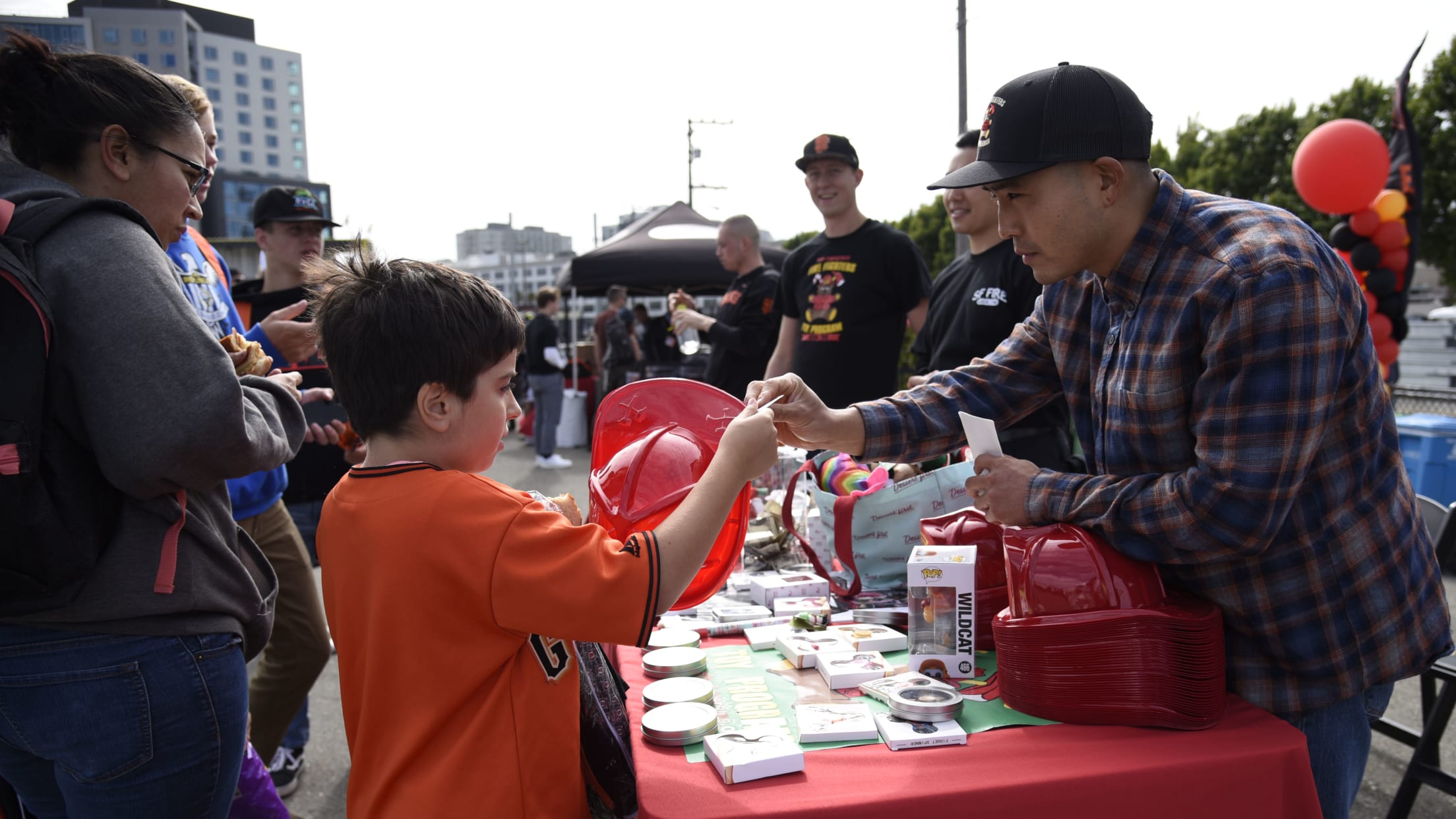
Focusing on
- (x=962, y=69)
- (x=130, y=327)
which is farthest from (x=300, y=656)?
(x=962, y=69)

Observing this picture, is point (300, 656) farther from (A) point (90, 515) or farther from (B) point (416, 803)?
(B) point (416, 803)

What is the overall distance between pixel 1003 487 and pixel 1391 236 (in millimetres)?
8049

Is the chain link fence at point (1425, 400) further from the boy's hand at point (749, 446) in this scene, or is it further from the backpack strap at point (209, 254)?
the backpack strap at point (209, 254)

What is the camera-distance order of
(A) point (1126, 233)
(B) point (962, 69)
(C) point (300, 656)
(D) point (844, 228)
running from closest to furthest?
(A) point (1126, 233) → (C) point (300, 656) → (D) point (844, 228) → (B) point (962, 69)

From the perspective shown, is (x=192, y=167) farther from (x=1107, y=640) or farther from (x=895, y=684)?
(x=1107, y=640)

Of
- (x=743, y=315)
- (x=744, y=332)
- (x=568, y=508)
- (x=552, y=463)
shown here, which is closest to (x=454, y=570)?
(x=568, y=508)

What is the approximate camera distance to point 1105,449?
1.45 metres

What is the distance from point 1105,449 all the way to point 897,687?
56cm

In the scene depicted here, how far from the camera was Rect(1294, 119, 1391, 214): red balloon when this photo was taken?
7.00 meters

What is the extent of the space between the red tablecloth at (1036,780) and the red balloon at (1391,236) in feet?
26.3

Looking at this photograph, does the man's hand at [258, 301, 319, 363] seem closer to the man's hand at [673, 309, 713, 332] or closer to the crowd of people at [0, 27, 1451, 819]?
the crowd of people at [0, 27, 1451, 819]

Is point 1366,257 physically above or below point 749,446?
above

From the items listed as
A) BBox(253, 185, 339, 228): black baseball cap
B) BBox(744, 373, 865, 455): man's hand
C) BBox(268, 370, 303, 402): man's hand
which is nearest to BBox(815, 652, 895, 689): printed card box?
BBox(744, 373, 865, 455): man's hand

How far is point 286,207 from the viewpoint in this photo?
10.5ft
